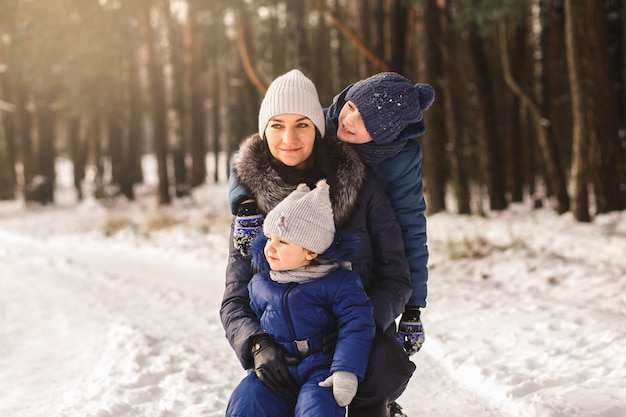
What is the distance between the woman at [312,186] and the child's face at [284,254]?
0.81 feet

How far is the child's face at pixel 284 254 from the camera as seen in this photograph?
2566 mm

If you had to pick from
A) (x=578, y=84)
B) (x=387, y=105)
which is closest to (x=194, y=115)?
(x=578, y=84)

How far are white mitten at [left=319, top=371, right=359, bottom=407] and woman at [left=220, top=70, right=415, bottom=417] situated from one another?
0.21 metres

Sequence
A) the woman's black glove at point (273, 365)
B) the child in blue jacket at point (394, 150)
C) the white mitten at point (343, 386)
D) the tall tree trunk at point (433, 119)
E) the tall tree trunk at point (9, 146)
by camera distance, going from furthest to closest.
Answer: the tall tree trunk at point (9, 146)
the tall tree trunk at point (433, 119)
the child in blue jacket at point (394, 150)
the woman's black glove at point (273, 365)
the white mitten at point (343, 386)

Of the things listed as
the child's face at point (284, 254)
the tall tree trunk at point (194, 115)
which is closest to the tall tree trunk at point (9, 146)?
the tall tree trunk at point (194, 115)

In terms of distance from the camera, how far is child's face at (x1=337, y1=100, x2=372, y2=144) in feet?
9.78

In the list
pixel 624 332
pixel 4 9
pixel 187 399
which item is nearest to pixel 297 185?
pixel 187 399

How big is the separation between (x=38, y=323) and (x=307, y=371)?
205 inches

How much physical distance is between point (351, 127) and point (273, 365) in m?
1.30

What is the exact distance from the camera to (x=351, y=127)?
300 cm

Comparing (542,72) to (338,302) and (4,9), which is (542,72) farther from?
(4,9)

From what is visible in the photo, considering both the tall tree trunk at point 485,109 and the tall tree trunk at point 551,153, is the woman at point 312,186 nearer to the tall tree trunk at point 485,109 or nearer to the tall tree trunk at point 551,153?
the tall tree trunk at point 551,153

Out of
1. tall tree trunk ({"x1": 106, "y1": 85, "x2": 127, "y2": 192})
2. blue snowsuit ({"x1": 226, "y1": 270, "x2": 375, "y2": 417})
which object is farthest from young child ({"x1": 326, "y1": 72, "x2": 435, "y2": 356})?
tall tree trunk ({"x1": 106, "y1": 85, "x2": 127, "y2": 192})

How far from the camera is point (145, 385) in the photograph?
423 centimetres
